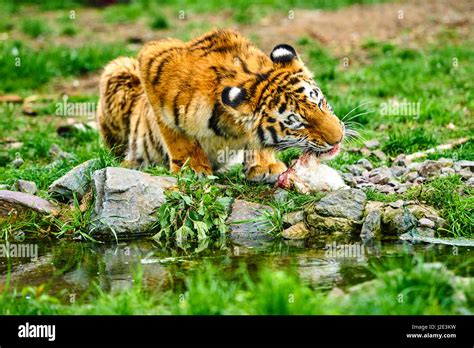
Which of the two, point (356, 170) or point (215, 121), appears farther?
point (356, 170)

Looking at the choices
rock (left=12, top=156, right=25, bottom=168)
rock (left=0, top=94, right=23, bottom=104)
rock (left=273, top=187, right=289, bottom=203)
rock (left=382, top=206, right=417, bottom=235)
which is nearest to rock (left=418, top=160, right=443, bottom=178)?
rock (left=382, top=206, right=417, bottom=235)

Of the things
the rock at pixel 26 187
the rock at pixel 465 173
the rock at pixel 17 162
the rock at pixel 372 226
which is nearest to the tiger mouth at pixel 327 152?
the rock at pixel 372 226

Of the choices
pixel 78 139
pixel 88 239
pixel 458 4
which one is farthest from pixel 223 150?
pixel 458 4

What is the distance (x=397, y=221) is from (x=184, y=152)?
1989 millimetres

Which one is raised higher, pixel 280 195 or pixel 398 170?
pixel 398 170

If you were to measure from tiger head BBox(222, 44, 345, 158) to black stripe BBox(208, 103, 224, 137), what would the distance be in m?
0.21

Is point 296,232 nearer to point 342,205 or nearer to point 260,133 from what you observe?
point 342,205

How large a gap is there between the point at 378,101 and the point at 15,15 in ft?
26.5

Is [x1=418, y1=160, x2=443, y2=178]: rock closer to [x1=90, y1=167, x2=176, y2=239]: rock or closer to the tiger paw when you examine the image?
the tiger paw

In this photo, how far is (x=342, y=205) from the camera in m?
7.07

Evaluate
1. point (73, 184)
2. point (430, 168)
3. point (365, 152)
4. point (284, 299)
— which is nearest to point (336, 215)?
point (430, 168)

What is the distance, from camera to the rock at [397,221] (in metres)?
6.86

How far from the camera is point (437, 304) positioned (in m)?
4.90

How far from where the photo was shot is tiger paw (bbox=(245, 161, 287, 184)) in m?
7.75
